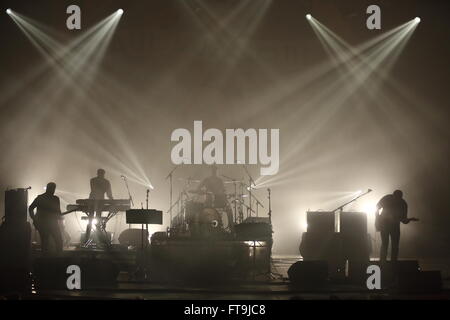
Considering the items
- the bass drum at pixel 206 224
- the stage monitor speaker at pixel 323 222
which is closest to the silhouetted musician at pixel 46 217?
the bass drum at pixel 206 224

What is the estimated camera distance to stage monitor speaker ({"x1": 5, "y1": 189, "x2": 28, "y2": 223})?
8594 millimetres

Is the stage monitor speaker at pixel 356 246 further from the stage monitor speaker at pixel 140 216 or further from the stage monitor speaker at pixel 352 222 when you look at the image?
the stage monitor speaker at pixel 140 216

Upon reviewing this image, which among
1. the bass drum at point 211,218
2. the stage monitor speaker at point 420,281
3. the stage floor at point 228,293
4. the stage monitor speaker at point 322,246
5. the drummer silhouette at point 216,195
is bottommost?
the stage floor at point 228,293

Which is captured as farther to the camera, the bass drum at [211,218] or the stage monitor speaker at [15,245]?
the bass drum at [211,218]

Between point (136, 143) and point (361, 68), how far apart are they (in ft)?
17.8

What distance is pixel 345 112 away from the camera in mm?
15531

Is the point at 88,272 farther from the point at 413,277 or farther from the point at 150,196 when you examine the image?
the point at 150,196

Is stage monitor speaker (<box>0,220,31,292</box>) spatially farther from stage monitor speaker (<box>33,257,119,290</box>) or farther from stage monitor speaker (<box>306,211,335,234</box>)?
stage monitor speaker (<box>306,211,335,234</box>)

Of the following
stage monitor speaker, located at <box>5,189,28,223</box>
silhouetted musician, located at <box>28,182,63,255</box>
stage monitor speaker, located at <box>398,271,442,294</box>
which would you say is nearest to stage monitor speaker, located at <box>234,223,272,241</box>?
stage monitor speaker, located at <box>398,271,442,294</box>

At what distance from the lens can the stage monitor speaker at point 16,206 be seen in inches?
338

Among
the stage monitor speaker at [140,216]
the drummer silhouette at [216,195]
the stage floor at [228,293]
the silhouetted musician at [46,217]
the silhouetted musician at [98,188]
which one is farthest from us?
the drummer silhouette at [216,195]

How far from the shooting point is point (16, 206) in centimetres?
870

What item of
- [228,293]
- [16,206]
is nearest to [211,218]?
[16,206]
